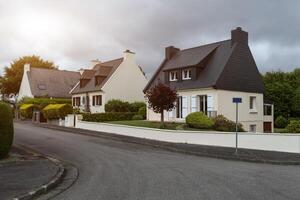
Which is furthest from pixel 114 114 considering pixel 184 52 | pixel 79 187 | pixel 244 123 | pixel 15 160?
pixel 79 187

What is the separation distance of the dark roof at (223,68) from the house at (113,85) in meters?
10.4

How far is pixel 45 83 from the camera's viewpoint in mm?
56625

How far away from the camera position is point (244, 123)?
31.5 m

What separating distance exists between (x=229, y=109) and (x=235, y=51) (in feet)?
17.4

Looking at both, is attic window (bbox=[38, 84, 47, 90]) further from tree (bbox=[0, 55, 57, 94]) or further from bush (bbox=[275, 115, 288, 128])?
bush (bbox=[275, 115, 288, 128])

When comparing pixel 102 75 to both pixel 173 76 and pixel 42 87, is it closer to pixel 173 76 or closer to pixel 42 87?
pixel 173 76

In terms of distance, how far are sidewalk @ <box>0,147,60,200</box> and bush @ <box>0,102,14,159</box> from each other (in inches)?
17.4

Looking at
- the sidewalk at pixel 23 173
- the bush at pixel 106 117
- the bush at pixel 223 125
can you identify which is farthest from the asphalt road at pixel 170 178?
the bush at pixel 106 117

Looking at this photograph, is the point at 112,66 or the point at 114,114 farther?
the point at 112,66

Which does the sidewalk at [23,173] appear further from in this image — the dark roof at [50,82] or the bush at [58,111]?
the dark roof at [50,82]

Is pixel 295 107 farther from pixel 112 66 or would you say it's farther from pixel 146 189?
pixel 146 189

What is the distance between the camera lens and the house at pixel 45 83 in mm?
54675

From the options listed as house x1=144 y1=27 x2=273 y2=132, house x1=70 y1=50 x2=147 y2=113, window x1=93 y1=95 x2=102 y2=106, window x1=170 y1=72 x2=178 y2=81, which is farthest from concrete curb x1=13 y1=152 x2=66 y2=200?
window x1=93 y1=95 x2=102 y2=106

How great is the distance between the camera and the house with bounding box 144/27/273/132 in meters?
30.0
